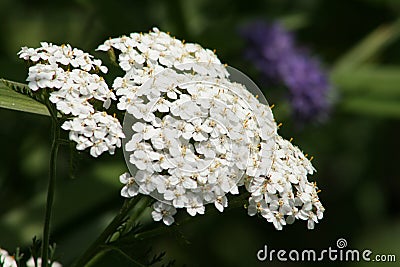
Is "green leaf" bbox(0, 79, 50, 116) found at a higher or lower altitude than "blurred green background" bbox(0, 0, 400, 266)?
lower

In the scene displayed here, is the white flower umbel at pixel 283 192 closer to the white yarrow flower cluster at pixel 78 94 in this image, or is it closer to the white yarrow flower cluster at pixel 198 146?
the white yarrow flower cluster at pixel 198 146

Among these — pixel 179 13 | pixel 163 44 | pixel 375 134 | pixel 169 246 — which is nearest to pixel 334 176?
pixel 375 134

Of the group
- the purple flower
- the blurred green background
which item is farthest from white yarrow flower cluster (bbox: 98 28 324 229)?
the purple flower

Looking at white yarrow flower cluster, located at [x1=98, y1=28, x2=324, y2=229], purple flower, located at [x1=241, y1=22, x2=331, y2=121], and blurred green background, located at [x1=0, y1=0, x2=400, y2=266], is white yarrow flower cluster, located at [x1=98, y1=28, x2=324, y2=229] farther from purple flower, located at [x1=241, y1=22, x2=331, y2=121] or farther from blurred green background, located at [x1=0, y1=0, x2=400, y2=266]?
purple flower, located at [x1=241, y1=22, x2=331, y2=121]

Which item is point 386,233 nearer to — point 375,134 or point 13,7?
point 375,134

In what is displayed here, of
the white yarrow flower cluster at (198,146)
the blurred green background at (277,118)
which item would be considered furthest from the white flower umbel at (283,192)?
the blurred green background at (277,118)

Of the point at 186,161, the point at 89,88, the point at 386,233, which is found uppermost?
the point at 386,233

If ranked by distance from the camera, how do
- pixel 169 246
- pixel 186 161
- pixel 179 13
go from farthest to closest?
pixel 169 246 < pixel 179 13 < pixel 186 161
